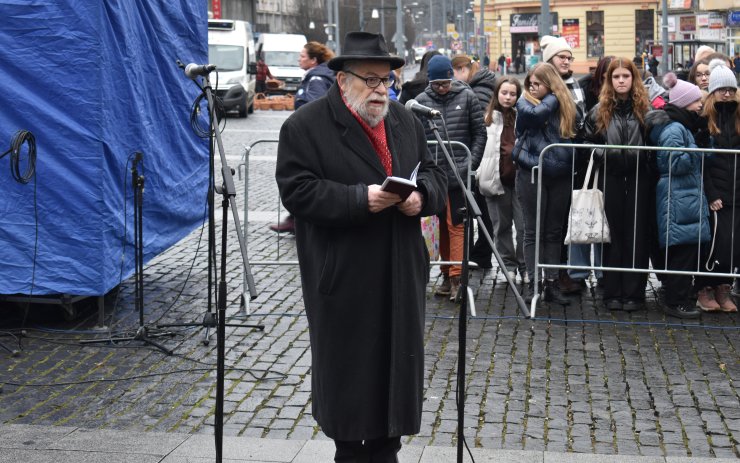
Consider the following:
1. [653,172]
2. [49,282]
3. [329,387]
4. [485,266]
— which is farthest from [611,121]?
[329,387]

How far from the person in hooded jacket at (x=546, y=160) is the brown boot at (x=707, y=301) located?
990 mm

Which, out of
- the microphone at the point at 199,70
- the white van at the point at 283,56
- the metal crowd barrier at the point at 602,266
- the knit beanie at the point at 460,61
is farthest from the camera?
the white van at the point at 283,56

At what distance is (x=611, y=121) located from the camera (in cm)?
861

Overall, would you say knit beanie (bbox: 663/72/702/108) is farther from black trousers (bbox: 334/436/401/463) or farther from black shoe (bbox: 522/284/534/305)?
black trousers (bbox: 334/436/401/463)

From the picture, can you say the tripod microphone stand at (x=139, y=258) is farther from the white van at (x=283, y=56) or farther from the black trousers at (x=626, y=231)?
the white van at (x=283, y=56)

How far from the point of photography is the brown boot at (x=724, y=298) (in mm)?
8672

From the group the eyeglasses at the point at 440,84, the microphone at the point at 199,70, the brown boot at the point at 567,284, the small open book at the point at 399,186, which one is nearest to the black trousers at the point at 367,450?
the small open book at the point at 399,186

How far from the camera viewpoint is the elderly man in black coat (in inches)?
177

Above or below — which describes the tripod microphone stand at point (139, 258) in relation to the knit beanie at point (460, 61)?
below

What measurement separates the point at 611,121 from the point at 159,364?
3713mm

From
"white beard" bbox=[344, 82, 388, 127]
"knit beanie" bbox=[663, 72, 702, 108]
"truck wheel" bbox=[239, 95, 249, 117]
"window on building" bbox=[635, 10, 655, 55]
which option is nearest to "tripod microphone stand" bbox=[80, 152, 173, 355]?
"white beard" bbox=[344, 82, 388, 127]

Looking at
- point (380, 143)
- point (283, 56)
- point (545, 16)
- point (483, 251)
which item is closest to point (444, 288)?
point (483, 251)

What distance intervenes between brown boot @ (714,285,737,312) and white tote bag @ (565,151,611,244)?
3.08ft

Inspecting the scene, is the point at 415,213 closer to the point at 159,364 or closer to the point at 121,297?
the point at 159,364
